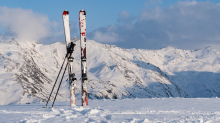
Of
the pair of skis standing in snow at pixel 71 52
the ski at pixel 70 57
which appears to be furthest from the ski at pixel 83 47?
the ski at pixel 70 57

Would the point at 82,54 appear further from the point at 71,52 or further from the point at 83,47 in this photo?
the point at 71,52

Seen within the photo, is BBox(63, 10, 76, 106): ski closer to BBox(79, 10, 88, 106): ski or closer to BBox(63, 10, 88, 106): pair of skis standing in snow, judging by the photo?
BBox(63, 10, 88, 106): pair of skis standing in snow

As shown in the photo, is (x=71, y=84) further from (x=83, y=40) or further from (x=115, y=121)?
(x=115, y=121)

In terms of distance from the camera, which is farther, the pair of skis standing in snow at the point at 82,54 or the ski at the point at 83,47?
the ski at the point at 83,47

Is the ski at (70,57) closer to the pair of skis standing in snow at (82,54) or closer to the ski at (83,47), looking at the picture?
the pair of skis standing in snow at (82,54)

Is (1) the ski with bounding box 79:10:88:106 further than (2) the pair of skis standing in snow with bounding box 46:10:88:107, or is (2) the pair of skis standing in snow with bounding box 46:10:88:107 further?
(1) the ski with bounding box 79:10:88:106

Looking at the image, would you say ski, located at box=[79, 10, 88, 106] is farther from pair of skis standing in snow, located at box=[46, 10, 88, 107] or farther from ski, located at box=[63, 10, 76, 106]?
ski, located at box=[63, 10, 76, 106]

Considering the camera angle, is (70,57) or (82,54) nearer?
(70,57)

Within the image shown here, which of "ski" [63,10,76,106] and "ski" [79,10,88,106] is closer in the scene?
"ski" [63,10,76,106]

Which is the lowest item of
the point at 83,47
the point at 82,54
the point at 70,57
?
the point at 70,57

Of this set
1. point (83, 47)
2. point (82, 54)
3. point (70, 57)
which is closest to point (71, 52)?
point (70, 57)

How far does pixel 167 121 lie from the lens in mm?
9078

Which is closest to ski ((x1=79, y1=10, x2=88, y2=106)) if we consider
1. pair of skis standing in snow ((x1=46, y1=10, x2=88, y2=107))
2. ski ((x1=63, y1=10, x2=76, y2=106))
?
pair of skis standing in snow ((x1=46, y1=10, x2=88, y2=107))

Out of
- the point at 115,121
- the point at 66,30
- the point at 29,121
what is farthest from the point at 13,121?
the point at 66,30
